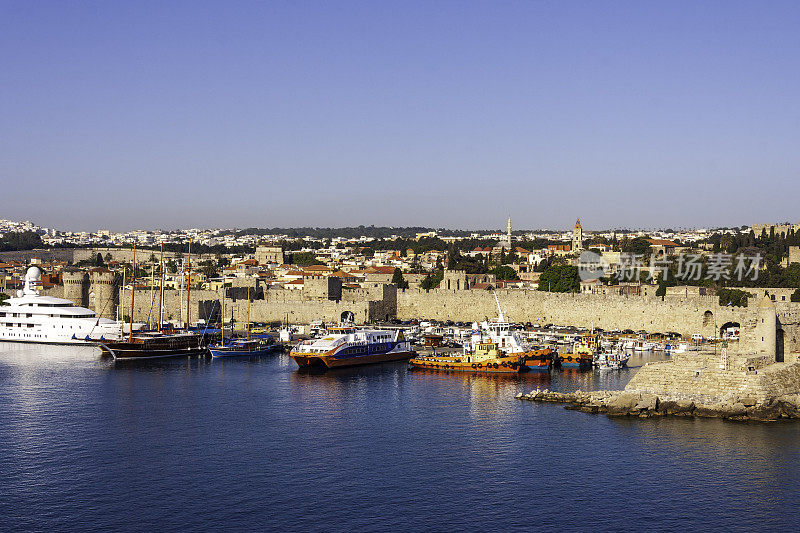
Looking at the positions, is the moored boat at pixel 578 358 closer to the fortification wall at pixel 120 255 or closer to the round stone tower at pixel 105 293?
the round stone tower at pixel 105 293

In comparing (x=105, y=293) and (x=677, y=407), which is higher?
(x=105, y=293)

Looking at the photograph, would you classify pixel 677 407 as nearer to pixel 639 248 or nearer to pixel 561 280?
pixel 561 280

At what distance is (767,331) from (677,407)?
7.17ft

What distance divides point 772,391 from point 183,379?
1083 cm

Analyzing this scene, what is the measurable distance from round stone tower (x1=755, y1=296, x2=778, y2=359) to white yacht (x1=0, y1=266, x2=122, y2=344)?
54.0ft

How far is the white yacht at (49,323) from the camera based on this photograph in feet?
84.0

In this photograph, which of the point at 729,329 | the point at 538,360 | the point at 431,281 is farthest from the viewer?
the point at 431,281

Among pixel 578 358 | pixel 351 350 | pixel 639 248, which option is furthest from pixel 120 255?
pixel 578 358

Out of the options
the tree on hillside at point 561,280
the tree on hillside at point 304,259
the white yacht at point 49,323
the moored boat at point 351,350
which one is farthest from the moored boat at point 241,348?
the tree on hillside at point 304,259

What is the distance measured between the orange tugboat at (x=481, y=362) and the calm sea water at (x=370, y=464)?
235 centimetres

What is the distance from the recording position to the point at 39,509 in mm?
9922

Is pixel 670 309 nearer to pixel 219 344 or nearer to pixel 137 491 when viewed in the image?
pixel 219 344

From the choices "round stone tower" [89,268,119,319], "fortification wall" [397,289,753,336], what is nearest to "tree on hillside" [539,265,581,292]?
"fortification wall" [397,289,753,336]

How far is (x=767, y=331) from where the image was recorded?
14898 mm
